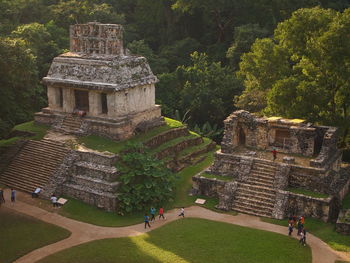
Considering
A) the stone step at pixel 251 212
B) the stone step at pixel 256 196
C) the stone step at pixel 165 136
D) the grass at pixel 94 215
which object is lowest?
the grass at pixel 94 215

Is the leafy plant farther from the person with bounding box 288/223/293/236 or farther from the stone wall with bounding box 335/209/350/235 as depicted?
the stone wall with bounding box 335/209/350/235

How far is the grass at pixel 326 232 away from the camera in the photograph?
1917cm

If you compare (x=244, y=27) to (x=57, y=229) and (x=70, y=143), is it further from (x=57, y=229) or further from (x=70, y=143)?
(x=57, y=229)

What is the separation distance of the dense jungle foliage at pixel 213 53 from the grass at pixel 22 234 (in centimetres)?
648

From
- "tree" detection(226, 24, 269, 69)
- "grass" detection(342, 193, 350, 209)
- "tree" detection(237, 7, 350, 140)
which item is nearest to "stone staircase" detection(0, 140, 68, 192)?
"tree" detection(237, 7, 350, 140)

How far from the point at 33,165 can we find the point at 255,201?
11992 mm

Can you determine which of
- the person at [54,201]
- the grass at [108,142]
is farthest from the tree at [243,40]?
→ the person at [54,201]

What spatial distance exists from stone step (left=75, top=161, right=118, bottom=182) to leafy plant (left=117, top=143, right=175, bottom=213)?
1.39 ft

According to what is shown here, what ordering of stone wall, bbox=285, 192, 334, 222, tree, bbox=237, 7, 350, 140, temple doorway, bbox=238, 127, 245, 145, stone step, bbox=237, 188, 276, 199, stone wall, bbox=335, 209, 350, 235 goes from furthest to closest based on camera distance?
temple doorway, bbox=238, 127, 245, 145, tree, bbox=237, 7, 350, 140, stone step, bbox=237, 188, 276, 199, stone wall, bbox=285, 192, 334, 222, stone wall, bbox=335, 209, 350, 235

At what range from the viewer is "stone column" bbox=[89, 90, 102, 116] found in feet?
87.8

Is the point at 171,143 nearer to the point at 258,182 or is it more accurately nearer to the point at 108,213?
the point at 258,182

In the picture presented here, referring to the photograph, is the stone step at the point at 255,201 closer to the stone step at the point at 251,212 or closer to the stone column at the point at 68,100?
the stone step at the point at 251,212

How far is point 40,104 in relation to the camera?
32625 mm

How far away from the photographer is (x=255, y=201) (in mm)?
22375
